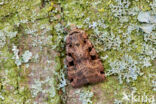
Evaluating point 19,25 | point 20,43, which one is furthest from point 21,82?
point 19,25

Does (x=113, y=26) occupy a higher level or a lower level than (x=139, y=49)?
higher

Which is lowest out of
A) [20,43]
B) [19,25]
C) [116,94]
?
[116,94]

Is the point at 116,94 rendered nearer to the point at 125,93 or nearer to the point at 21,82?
the point at 125,93

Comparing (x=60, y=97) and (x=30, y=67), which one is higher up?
(x=30, y=67)

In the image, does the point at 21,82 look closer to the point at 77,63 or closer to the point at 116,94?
the point at 77,63

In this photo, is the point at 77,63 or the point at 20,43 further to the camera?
the point at 20,43

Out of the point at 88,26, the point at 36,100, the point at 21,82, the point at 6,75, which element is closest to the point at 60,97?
the point at 36,100
